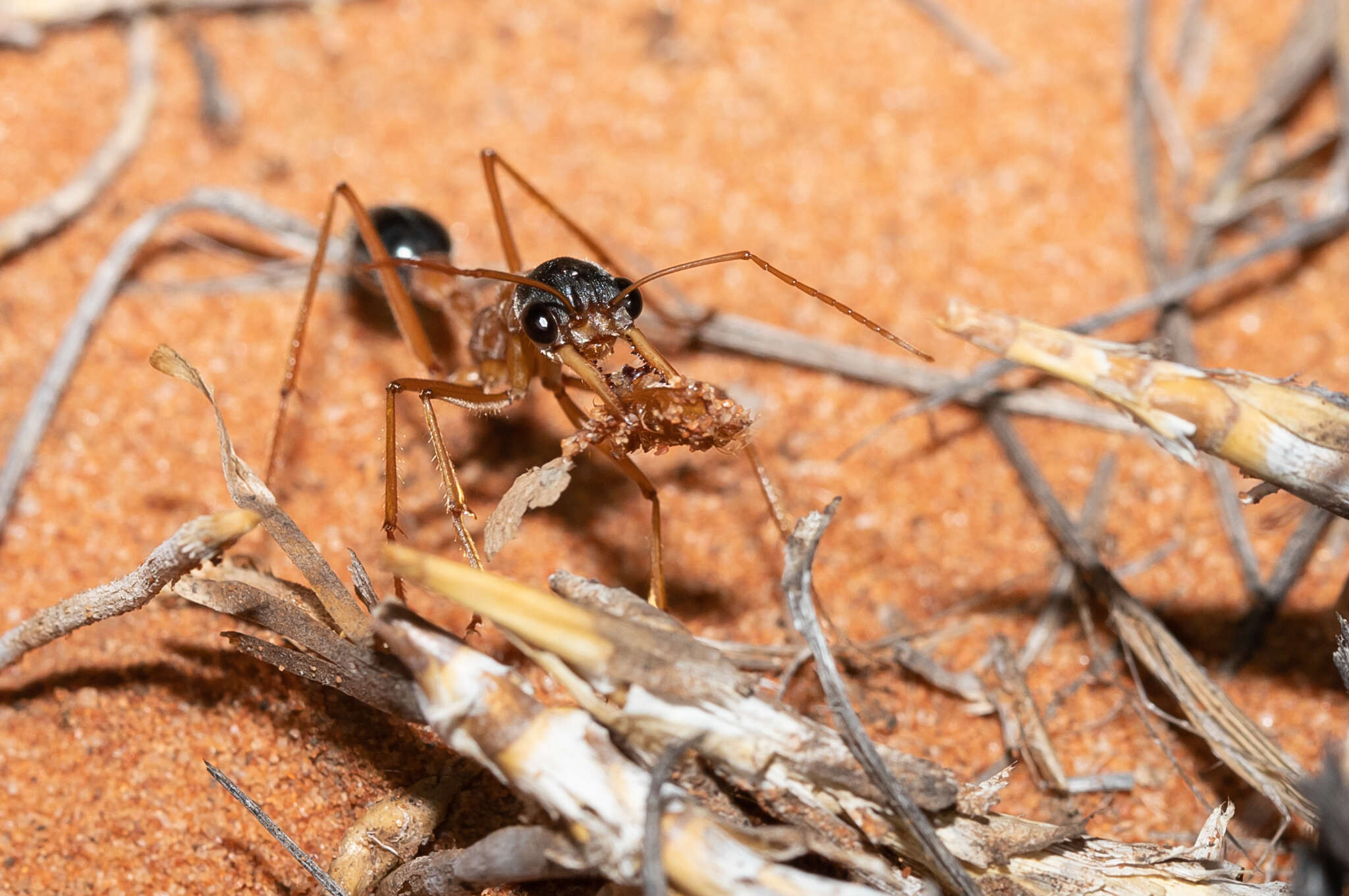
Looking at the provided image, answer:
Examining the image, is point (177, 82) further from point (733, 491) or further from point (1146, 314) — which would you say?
point (1146, 314)

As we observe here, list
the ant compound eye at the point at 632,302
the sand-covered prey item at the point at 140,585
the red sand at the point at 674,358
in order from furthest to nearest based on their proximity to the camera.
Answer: the ant compound eye at the point at 632,302 → the red sand at the point at 674,358 → the sand-covered prey item at the point at 140,585

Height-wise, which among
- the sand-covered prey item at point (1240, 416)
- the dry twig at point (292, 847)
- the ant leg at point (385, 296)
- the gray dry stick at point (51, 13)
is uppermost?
the gray dry stick at point (51, 13)

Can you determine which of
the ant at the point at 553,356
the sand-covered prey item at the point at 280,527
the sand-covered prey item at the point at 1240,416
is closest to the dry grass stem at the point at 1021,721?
the ant at the point at 553,356

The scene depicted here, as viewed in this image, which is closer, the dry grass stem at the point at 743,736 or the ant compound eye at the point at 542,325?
the dry grass stem at the point at 743,736

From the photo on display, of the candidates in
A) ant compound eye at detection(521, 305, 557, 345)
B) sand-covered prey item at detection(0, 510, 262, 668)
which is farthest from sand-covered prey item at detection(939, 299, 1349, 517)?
sand-covered prey item at detection(0, 510, 262, 668)

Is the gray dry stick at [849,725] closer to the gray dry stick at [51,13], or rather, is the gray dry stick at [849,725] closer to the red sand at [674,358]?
the red sand at [674,358]

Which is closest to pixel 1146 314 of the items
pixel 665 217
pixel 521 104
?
pixel 665 217

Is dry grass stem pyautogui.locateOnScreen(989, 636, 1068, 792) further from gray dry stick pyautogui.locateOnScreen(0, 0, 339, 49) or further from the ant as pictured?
gray dry stick pyautogui.locateOnScreen(0, 0, 339, 49)
